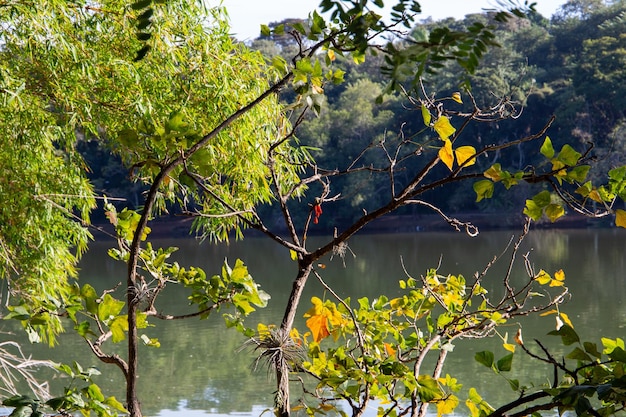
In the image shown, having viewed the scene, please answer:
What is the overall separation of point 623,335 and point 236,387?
3.47 m

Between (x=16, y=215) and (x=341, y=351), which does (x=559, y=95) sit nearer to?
(x=16, y=215)

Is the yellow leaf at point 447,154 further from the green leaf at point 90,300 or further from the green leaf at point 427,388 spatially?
the green leaf at point 90,300

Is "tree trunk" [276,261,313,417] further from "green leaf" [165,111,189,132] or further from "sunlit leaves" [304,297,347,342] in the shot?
"green leaf" [165,111,189,132]

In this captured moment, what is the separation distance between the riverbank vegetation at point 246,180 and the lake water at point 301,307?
183 millimetres

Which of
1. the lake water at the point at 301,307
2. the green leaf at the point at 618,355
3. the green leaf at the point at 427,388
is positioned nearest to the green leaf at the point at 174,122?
the lake water at the point at 301,307

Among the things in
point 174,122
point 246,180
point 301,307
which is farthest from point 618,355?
point 301,307

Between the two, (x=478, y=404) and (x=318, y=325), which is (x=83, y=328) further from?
(x=478, y=404)

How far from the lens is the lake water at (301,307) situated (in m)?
6.50

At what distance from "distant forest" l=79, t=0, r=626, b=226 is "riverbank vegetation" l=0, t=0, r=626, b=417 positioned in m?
11.9

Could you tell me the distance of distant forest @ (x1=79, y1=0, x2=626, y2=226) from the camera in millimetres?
21672

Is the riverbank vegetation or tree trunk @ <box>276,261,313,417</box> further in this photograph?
tree trunk @ <box>276,261,313,417</box>

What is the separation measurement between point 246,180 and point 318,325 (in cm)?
240

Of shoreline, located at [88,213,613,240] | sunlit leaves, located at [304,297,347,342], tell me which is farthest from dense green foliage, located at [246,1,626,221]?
sunlit leaves, located at [304,297,347,342]

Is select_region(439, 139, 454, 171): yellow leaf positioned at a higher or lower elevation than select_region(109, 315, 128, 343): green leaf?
higher
